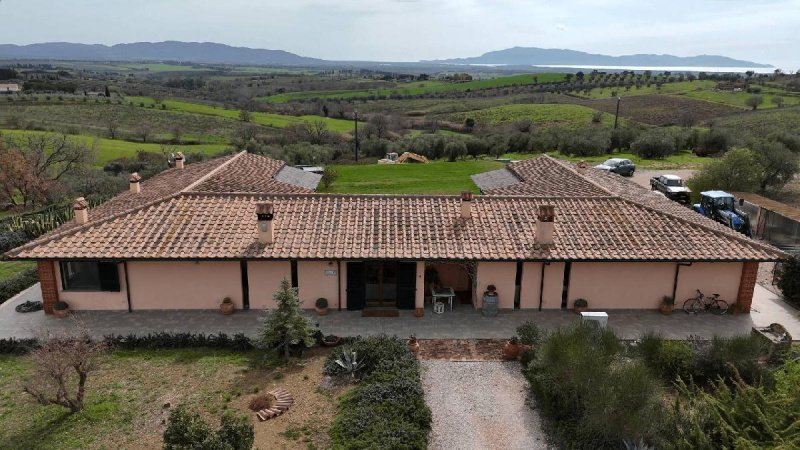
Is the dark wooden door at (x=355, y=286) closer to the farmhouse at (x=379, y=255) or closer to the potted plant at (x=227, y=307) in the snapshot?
the farmhouse at (x=379, y=255)

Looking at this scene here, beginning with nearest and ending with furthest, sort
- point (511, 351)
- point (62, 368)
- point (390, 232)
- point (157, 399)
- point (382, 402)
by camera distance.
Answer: point (62, 368), point (382, 402), point (157, 399), point (511, 351), point (390, 232)

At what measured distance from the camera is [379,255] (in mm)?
17672

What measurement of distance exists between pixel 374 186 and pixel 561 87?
357ft

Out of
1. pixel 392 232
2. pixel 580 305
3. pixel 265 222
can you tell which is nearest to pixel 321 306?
pixel 265 222

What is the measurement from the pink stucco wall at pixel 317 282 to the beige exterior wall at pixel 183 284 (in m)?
2.14

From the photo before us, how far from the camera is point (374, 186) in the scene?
36.6 meters

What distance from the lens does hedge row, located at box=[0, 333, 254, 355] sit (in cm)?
1612

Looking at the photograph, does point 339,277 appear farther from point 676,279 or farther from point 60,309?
point 676,279

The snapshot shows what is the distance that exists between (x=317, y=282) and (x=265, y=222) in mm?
2693

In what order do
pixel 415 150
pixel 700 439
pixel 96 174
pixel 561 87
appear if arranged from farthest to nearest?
pixel 561 87, pixel 415 150, pixel 96 174, pixel 700 439

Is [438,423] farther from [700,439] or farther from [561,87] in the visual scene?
[561,87]

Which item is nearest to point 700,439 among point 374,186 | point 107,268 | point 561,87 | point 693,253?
point 693,253

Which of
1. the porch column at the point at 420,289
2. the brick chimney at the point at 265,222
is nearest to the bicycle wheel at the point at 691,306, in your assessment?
the porch column at the point at 420,289

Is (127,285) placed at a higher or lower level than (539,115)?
lower
